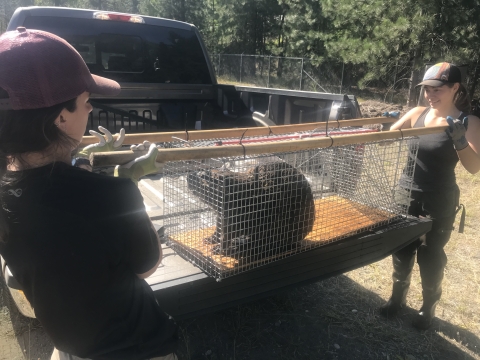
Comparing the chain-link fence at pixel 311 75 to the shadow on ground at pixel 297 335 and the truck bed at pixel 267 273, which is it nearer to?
the shadow on ground at pixel 297 335

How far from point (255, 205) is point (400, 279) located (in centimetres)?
186

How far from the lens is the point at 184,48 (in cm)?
475

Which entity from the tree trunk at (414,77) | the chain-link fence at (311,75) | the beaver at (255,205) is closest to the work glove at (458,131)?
the beaver at (255,205)

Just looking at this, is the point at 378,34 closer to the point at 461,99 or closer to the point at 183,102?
the point at 183,102

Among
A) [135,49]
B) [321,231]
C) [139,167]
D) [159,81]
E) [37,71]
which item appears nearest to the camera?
[37,71]

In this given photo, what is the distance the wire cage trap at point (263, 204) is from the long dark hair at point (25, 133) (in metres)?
1.01

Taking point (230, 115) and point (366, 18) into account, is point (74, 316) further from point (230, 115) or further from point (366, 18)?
point (366, 18)

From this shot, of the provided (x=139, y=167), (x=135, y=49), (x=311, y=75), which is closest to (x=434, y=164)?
(x=139, y=167)

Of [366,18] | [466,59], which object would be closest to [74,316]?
[466,59]

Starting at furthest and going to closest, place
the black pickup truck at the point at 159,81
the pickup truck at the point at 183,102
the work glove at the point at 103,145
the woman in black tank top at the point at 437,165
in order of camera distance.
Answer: the black pickup truck at the point at 159,81 → the woman in black tank top at the point at 437,165 → the pickup truck at the point at 183,102 → the work glove at the point at 103,145

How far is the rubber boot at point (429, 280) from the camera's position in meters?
3.26

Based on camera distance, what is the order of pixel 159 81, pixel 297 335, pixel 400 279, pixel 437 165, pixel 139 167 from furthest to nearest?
1. pixel 159 81
2. pixel 400 279
3. pixel 297 335
4. pixel 437 165
5. pixel 139 167

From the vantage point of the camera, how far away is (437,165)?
10.2 ft

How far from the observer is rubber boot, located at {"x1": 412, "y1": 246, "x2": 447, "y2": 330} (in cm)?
326
